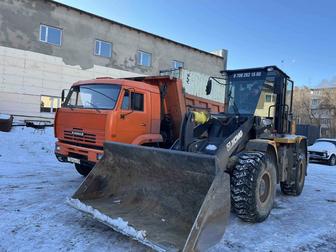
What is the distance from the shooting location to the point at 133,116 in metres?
7.99

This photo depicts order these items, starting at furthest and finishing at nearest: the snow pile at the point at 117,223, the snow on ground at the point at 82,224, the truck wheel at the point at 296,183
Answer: the truck wheel at the point at 296,183 → the snow on ground at the point at 82,224 → the snow pile at the point at 117,223

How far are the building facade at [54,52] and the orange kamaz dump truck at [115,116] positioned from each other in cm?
1370

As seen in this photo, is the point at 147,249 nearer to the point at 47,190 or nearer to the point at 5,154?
the point at 47,190

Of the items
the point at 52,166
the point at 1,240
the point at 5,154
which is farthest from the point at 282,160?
the point at 5,154

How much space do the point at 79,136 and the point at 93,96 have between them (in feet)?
3.11

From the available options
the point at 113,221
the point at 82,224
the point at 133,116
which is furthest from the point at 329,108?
the point at 113,221

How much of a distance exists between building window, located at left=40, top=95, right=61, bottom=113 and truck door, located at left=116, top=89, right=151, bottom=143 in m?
15.5

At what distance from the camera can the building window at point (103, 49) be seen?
24469mm

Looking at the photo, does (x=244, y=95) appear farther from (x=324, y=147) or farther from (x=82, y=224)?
(x=324, y=147)

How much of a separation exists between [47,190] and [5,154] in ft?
18.1

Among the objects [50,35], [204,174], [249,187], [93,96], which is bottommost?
[249,187]

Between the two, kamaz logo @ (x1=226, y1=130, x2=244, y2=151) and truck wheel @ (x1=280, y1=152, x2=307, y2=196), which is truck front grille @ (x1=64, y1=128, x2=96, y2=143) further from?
truck wheel @ (x1=280, y1=152, x2=307, y2=196)

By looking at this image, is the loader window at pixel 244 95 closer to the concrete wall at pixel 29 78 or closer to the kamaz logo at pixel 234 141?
the kamaz logo at pixel 234 141

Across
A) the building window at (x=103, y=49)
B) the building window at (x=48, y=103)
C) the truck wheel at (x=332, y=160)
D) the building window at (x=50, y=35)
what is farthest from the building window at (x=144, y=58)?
the truck wheel at (x=332, y=160)
